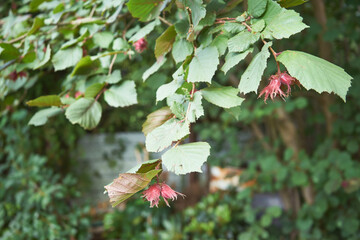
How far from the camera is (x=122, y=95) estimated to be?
0.86 metres

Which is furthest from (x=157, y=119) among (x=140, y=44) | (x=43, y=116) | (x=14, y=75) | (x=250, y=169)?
(x=250, y=169)

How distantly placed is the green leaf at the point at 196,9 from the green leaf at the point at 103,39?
34 cm

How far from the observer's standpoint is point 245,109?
2.08m

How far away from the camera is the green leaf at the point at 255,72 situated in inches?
22.2

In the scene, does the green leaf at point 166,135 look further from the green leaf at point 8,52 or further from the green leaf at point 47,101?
the green leaf at point 8,52

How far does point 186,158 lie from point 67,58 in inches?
19.7

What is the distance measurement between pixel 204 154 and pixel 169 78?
549 millimetres

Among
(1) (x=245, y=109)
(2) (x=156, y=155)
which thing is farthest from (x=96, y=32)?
(2) (x=156, y=155)

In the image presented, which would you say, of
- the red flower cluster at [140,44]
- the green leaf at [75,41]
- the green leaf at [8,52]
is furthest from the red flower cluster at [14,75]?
the red flower cluster at [140,44]

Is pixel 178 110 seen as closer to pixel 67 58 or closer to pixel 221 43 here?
pixel 221 43

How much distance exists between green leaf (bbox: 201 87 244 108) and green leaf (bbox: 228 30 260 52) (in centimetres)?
8

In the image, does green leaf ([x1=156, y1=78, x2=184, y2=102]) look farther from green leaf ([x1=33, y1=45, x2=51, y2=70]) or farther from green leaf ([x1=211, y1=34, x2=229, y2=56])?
green leaf ([x1=33, y1=45, x2=51, y2=70])

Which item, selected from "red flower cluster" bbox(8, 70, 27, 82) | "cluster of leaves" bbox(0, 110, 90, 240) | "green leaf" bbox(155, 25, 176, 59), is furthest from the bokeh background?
"green leaf" bbox(155, 25, 176, 59)

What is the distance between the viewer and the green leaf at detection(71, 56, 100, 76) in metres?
0.85
